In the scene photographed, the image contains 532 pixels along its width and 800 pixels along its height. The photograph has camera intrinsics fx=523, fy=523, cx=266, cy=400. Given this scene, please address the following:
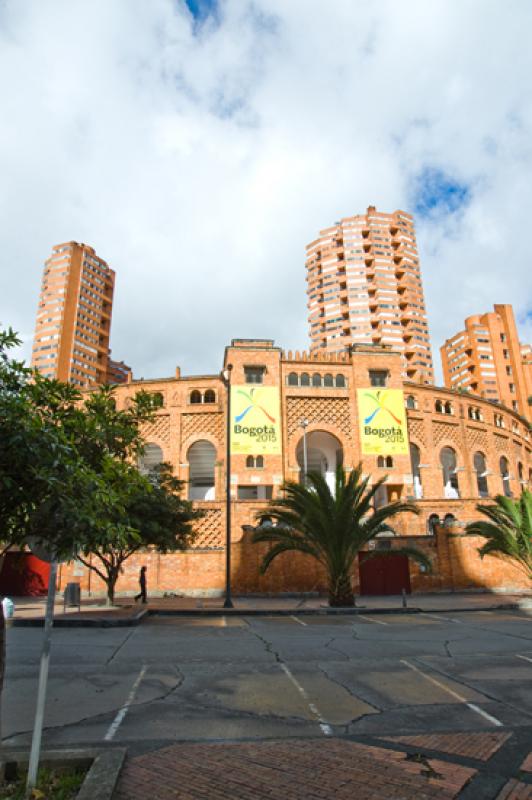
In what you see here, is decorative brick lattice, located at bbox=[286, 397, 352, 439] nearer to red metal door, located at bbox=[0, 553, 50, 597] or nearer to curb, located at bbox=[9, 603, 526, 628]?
red metal door, located at bbox=[0, 553, 50, 597]

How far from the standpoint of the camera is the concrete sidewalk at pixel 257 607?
12.9m

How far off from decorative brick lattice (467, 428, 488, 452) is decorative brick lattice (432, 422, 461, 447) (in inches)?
44.0

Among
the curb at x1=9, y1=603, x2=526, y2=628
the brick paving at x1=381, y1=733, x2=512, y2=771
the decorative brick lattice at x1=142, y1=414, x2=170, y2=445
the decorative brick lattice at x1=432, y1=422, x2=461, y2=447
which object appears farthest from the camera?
the decorative brick lattice at x1=432, y1=422, x2=461, y2=447

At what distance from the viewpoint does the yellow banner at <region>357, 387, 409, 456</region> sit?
101 feet

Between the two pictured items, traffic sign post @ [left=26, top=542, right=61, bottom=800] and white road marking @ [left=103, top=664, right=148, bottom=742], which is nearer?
traffic sign post @ [left=26, top=542, right=61, bottom=800]

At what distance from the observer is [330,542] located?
16.5 m

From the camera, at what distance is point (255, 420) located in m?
29.7

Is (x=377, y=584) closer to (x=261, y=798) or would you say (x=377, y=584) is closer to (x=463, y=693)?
(x=463, y=693)

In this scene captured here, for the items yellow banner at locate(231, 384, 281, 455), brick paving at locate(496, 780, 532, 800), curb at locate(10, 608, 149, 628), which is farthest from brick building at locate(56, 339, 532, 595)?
brick paving at locate(496, 780, 532, 800)

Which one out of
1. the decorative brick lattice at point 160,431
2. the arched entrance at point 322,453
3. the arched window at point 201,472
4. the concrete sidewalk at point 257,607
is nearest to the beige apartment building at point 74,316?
the arched window at point 201,472

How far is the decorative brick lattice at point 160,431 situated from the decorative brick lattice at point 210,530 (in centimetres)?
852

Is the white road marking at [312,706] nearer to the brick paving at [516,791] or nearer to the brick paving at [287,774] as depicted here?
the brick paving at [287,774]

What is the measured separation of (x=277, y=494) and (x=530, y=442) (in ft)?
92.2

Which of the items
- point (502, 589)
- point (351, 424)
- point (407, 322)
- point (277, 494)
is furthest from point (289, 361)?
point (407, 322)
